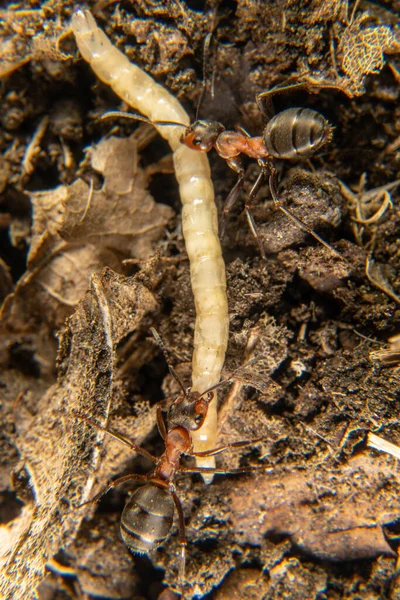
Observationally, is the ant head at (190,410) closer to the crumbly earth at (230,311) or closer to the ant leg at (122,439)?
the crumbly earth at (230,311)

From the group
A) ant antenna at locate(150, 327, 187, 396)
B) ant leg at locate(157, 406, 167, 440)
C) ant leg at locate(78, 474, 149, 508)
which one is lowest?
ant leg at locate(78, 474, 149, 508)

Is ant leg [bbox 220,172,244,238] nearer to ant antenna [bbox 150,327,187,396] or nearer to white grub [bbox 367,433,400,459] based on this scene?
ant antenna [bbox 150,327,187,396]

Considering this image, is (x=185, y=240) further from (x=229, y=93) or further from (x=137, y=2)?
(x=137, y=2)

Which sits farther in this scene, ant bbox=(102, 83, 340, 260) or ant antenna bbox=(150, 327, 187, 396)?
ant antenna bbox=(150, 327, 187, 396)

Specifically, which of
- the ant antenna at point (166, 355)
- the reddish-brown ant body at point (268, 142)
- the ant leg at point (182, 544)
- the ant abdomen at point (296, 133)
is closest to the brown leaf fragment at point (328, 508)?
the ant leg at point (182, 544)

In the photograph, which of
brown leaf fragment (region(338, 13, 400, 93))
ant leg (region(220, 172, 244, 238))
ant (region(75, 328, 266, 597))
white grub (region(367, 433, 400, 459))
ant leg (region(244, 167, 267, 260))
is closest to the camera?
white grub (region(367, 433, 400, 459))

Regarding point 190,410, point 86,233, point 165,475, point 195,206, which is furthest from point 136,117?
point 165,475

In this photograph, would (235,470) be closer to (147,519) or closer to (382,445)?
(147,519)

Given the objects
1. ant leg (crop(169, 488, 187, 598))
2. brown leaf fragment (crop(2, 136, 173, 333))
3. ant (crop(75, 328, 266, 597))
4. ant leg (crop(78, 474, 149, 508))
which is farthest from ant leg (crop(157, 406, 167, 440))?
brown leaf fragment (crop(2, 136, 173, 333))
